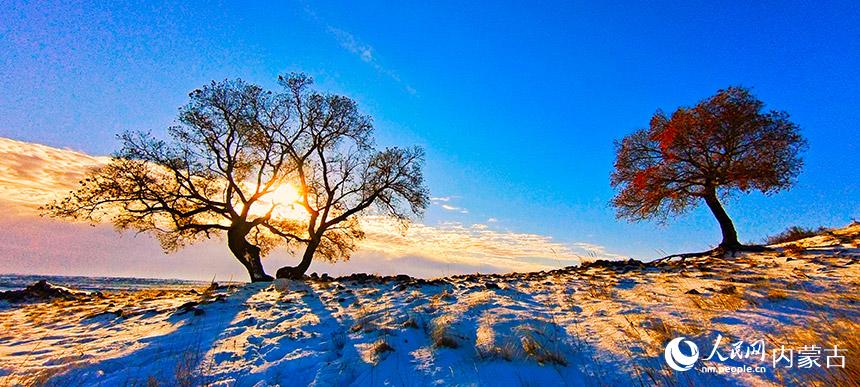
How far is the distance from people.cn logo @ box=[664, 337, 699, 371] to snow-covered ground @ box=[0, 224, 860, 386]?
0.27 feet

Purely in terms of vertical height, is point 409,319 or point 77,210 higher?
point 77,210

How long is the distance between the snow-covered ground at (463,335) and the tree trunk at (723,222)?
790cm

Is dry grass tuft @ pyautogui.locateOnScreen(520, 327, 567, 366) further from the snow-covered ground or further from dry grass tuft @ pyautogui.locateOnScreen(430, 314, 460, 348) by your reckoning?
dry grass tuft @ pyautogui.locateOnScreen(430, 314, 460, 348)

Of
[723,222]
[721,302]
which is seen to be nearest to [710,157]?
[723,222]

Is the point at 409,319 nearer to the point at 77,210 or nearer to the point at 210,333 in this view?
the point at 210,333

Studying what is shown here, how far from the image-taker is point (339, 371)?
4.57 metres

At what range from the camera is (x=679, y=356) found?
423cm

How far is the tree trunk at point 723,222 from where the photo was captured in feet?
54.5

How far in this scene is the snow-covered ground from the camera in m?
4.23

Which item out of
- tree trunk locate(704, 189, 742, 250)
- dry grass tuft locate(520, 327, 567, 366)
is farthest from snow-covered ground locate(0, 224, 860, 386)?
tree trunk locate(704, 189, 742, 250)

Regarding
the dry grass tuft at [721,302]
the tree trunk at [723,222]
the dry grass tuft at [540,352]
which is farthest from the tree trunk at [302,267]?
the tree trunk at [723,222]

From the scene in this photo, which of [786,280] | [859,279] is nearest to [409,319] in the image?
[786,280]

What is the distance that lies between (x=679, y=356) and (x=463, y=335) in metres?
2.74

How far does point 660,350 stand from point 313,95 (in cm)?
1857
